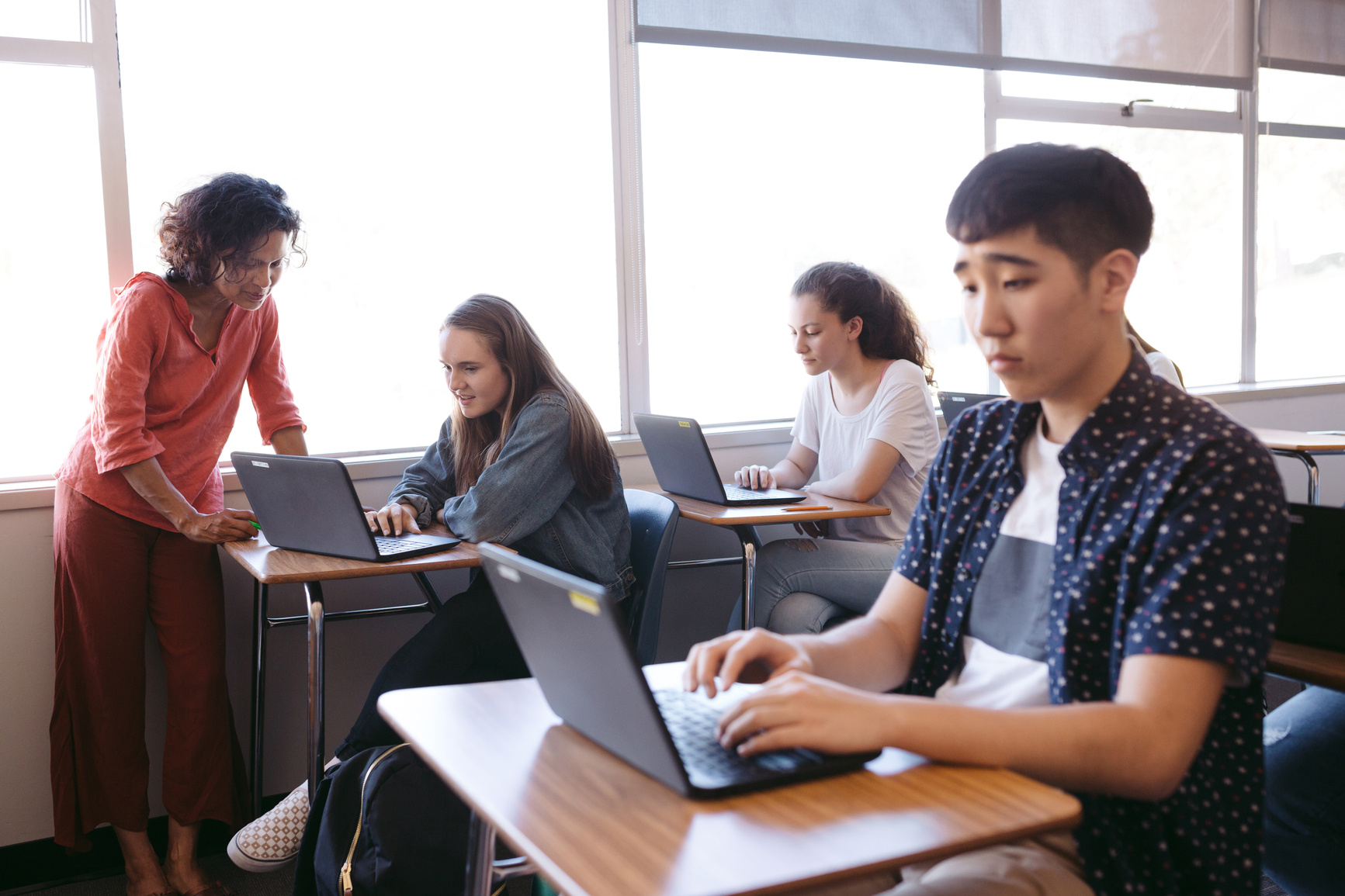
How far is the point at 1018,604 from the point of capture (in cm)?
107

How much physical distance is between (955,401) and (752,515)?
42.7 inches

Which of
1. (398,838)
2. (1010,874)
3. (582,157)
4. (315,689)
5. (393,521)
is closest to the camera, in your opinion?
(1010,874)

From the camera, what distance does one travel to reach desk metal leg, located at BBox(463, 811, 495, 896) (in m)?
1.04

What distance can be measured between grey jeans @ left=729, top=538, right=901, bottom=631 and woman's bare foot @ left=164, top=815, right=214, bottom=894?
1.38 metres

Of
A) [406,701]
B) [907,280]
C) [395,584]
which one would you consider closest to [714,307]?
[907,280]

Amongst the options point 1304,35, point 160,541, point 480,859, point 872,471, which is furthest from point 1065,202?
point 1304,35

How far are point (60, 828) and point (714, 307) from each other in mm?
2257

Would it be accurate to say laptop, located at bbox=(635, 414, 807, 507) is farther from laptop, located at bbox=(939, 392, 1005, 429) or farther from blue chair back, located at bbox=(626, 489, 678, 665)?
laptop, located at bbox=(939, 392, 1005, 429)

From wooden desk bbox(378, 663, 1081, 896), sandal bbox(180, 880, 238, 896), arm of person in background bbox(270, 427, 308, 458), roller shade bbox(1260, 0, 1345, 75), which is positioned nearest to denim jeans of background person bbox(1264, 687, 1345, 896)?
wooden desk bbox(378, 663, 1081, 896)

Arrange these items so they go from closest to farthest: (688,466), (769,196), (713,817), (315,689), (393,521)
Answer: (713,817)
(315,689)
(393,521)
(688,466)
(769,196)

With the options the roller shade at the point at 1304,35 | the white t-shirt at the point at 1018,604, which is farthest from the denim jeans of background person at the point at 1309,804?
the roller shade at the point at 1304,35

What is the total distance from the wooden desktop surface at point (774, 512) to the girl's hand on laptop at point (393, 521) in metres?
0.58

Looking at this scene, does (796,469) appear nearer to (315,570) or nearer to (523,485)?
(523,485)

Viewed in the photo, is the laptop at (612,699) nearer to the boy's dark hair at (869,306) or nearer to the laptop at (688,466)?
the laptop at (688,466)
